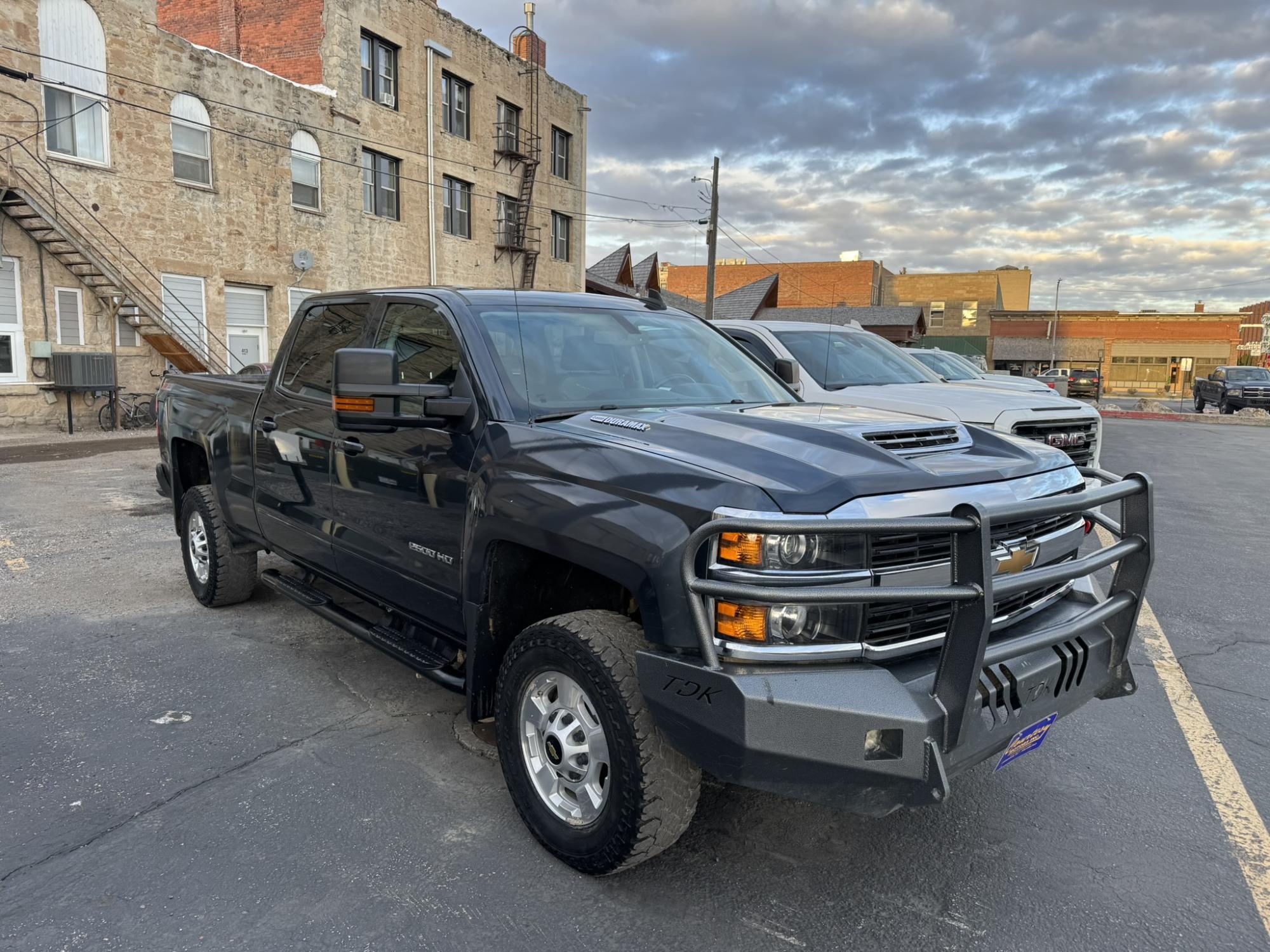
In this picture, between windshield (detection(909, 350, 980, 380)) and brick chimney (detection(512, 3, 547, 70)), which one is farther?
brick chimney (detection(512, 3, 547, 70))

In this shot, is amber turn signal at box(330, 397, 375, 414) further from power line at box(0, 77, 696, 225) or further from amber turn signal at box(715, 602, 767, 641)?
power line at box(0, 77, 696, 225)

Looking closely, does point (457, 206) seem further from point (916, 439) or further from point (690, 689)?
point (690, 689)

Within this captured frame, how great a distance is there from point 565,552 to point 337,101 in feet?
74.7

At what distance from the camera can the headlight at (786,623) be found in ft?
8.08

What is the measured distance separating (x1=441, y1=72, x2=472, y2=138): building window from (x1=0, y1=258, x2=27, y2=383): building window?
13.0 metres

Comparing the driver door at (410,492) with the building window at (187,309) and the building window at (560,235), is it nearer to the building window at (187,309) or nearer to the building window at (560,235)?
the building window at (187,309)

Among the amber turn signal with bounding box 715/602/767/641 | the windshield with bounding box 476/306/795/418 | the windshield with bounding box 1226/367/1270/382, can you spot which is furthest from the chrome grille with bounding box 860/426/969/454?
the windshield with bounding box 1226/367/1270/382

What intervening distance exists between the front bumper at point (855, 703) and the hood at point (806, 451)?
20 cm

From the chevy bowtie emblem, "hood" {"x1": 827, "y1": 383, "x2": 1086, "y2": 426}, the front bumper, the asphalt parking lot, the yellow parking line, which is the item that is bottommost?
the asphalt parking lot

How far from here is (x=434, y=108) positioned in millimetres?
25484

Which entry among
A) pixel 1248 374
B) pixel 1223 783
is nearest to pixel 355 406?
pixel 1223 783

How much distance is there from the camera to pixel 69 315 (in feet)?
56.6

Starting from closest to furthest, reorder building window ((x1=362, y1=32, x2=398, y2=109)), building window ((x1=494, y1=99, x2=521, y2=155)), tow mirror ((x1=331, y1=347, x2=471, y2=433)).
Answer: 1. tow mirror ((x1=331, y1=347, x2=471, y2=433))
2. building window ((x1=362, y1=32, x2=398, y2=109))
3. building window ((x1=494, y1=99, x2=521, y2=155))

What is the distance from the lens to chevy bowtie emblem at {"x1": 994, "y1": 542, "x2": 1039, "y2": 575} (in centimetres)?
279
